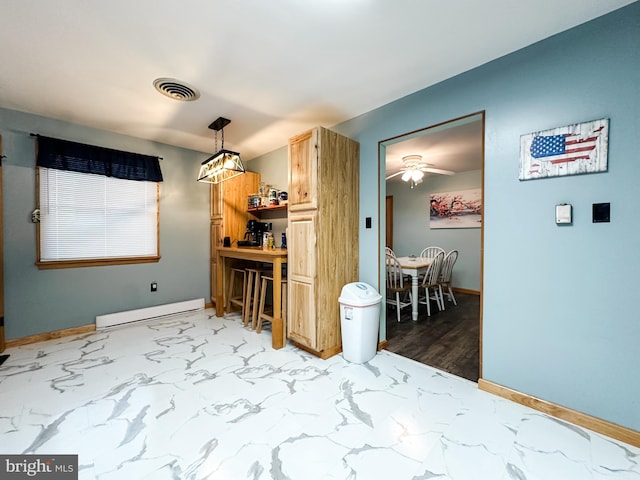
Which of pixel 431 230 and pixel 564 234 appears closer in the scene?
pixel 564 234

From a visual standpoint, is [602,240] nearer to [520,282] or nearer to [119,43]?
[520,282]

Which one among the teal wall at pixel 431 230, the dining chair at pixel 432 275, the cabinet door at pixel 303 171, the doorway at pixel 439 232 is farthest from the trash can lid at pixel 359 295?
the teal wall at pixel 431 230

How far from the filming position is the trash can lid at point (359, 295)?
7.86 ft

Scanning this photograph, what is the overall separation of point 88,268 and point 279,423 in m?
3.08

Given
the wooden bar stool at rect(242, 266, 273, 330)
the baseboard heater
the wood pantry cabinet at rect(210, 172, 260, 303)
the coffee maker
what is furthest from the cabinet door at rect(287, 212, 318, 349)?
the baseboard heater

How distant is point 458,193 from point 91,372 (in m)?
6.09

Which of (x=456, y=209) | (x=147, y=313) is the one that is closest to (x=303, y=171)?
(x=147, y=313)

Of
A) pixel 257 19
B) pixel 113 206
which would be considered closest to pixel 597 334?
pixel 257 19

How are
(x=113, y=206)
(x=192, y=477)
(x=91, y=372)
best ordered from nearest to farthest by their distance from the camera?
(x=192, y=477) → (x=91, y=372) → (x=113, y=206)

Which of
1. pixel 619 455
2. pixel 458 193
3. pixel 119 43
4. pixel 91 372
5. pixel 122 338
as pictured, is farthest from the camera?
pixel 458 193

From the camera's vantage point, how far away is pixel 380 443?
148 cm

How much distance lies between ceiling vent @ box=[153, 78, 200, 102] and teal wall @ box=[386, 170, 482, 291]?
4.88 m

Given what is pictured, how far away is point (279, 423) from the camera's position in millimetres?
1637

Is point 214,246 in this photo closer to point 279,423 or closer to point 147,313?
point 147,313
